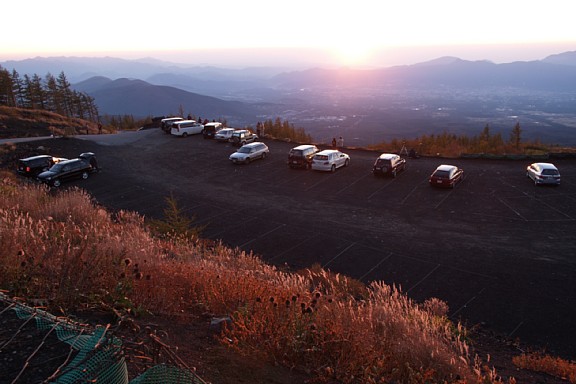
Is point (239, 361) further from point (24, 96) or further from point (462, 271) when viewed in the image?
point (24, 96)

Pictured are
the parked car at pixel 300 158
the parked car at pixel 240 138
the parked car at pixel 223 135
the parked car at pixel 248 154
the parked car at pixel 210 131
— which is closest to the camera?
the parked car at pixel 300 158

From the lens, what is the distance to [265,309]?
267 inches

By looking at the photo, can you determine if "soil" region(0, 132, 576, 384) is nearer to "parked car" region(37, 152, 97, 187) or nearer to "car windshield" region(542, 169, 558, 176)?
"parked car" region(37, 152, 97, 187)

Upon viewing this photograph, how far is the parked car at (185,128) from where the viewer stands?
4172 cm

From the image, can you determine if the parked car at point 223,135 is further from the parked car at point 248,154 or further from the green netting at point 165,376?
the green netting at point 165,376

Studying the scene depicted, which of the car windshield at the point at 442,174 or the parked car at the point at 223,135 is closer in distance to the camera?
the car windshield at the point at 442,174

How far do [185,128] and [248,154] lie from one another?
1333 cm

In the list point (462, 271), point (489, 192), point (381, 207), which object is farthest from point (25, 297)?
point (489, 192)

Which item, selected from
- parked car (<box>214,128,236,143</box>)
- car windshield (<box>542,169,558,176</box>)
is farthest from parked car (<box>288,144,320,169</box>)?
car windshield (<box>542,169,558,176</box>)

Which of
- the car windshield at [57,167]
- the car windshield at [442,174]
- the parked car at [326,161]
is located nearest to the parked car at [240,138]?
the parked car at [326,161]

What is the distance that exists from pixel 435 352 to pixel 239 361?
2.87 metres

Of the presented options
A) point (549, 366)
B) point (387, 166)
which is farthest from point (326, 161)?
point (549, 366)

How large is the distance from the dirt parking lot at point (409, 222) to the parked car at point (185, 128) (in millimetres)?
8677

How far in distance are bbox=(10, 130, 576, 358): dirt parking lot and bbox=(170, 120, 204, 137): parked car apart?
28.5ft
